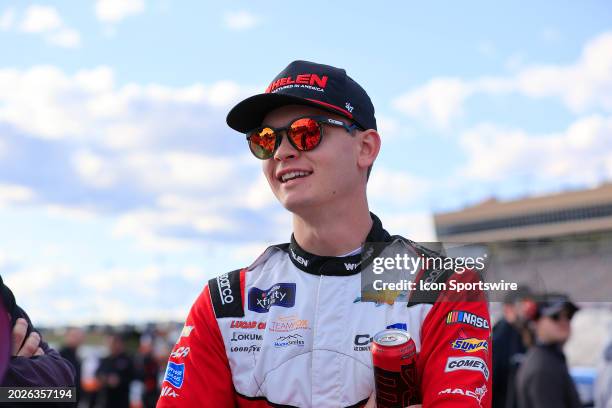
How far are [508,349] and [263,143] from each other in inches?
222

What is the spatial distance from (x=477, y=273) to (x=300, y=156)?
698 millimetres

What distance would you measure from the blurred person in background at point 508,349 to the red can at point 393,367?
202 inches

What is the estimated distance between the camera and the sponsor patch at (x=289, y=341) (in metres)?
2.68

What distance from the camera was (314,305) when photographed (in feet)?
8.96

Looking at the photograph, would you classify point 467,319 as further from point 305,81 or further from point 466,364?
point 305,81

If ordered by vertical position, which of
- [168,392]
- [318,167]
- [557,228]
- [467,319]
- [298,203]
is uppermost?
[557,228]

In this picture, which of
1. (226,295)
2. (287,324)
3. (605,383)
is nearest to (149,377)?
(605,383)

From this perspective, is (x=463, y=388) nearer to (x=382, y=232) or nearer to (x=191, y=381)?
(x=382, y=232)

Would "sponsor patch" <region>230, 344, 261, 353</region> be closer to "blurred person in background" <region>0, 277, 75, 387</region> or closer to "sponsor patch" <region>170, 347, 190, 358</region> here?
"sponsor patch" <region>170, 347, 190, 358</region>

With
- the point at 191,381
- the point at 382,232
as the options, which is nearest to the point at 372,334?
the point at 382,232

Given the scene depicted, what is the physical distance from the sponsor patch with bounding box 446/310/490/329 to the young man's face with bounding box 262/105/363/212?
1.68 ft

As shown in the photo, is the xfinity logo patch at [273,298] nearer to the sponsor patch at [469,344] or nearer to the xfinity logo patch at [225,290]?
the xfinity logo patch at [225,290]

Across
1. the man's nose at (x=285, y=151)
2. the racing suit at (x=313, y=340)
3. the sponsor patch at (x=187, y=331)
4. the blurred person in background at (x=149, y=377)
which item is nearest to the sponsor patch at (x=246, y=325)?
the racing suit at (x=313, y=340)

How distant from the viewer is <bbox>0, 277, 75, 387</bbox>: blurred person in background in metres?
2.84
